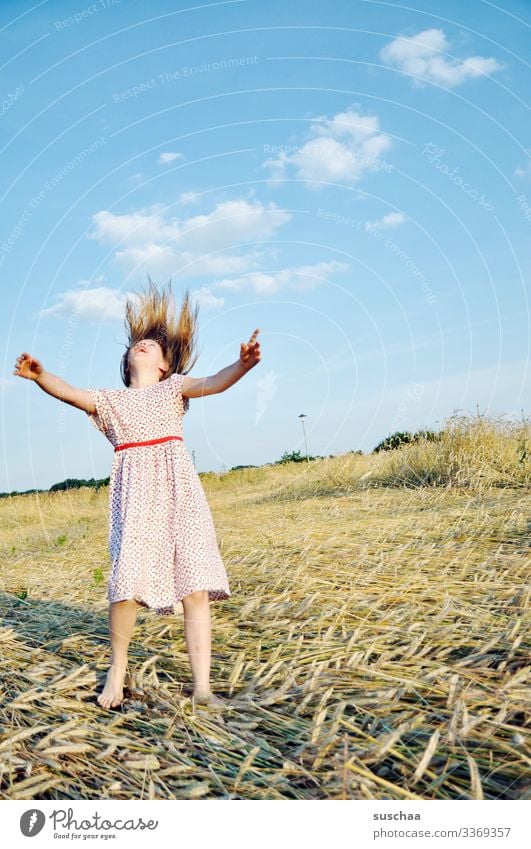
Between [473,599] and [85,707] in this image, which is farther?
[473,599]

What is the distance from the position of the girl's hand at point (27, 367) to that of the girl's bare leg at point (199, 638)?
1017 millimetres

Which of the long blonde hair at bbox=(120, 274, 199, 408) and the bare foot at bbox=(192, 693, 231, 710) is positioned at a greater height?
the long blonde hair at bbox=(120, 274, 199, 408)

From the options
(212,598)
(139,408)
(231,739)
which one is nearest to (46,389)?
(139,408)

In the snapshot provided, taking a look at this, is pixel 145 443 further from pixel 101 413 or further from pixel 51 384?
pixel 51 384

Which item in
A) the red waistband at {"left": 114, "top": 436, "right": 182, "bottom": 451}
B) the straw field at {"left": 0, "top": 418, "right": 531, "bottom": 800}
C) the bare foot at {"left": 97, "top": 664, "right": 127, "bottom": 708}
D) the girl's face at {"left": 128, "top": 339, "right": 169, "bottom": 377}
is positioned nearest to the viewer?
the straw field at {"left": 0, "top": 418, "right": 531, "bottom": 800}

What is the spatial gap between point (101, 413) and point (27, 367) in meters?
0.33

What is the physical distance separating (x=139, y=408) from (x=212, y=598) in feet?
2.63

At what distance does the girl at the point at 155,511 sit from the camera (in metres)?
2.32

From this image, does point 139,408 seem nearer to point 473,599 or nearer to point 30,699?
point 30,699

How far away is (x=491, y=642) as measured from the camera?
2238 millimetres

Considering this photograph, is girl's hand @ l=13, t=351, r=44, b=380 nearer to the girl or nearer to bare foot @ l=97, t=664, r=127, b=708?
the girl

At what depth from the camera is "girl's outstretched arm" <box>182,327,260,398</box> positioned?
2.40 metres

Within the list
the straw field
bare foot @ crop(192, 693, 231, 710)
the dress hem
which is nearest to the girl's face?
the dress hem
